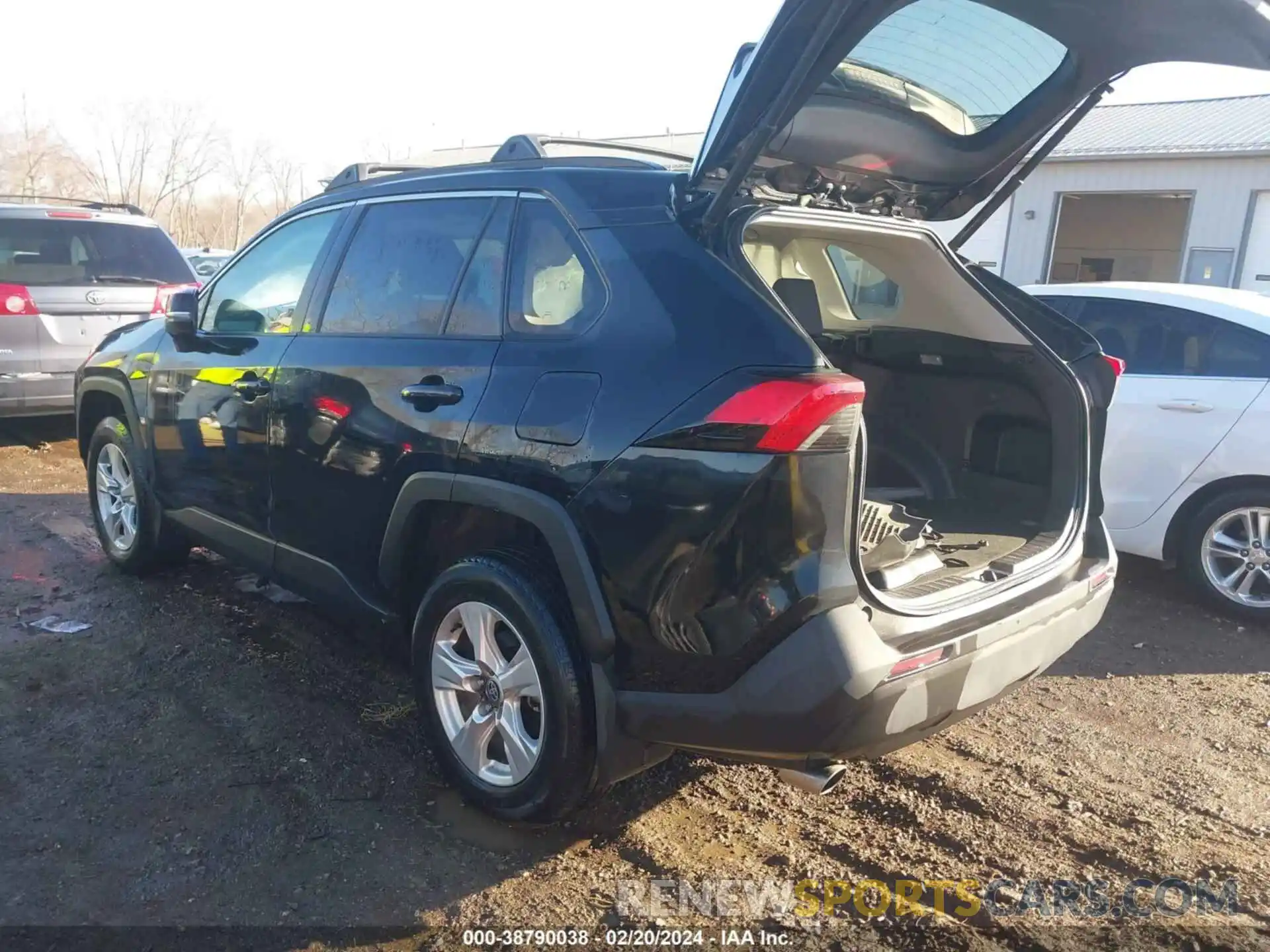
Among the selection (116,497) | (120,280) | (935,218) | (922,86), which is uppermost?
(922,86)

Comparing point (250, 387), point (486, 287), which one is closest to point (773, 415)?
point (486, 287)

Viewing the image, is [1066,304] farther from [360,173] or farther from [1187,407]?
[360,173]

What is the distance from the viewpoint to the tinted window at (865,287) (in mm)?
4090

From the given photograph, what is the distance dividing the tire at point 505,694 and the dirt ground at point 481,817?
19 centimetres

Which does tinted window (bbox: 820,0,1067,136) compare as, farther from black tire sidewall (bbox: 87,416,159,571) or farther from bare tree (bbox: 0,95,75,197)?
bare tree (bbox: 0,95,75,197)

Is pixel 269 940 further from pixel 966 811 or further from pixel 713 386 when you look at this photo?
pixel 966 811

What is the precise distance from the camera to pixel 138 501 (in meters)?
4.86

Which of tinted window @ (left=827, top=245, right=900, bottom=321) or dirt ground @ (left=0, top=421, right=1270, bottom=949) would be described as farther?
tinted window @ (left=827, top=245, right=900, bottom=321)

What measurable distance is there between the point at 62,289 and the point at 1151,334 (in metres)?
7.44

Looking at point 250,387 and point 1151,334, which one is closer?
point 250,387

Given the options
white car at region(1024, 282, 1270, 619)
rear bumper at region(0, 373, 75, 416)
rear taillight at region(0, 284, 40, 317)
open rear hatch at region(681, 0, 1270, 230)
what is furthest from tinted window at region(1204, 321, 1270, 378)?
rear taillight at region(0, 284, 40, 317)

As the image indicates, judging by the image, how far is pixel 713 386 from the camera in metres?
2.44

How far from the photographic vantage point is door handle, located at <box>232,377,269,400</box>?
12.4 ft

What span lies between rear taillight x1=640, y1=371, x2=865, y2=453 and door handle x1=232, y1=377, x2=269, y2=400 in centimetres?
202
